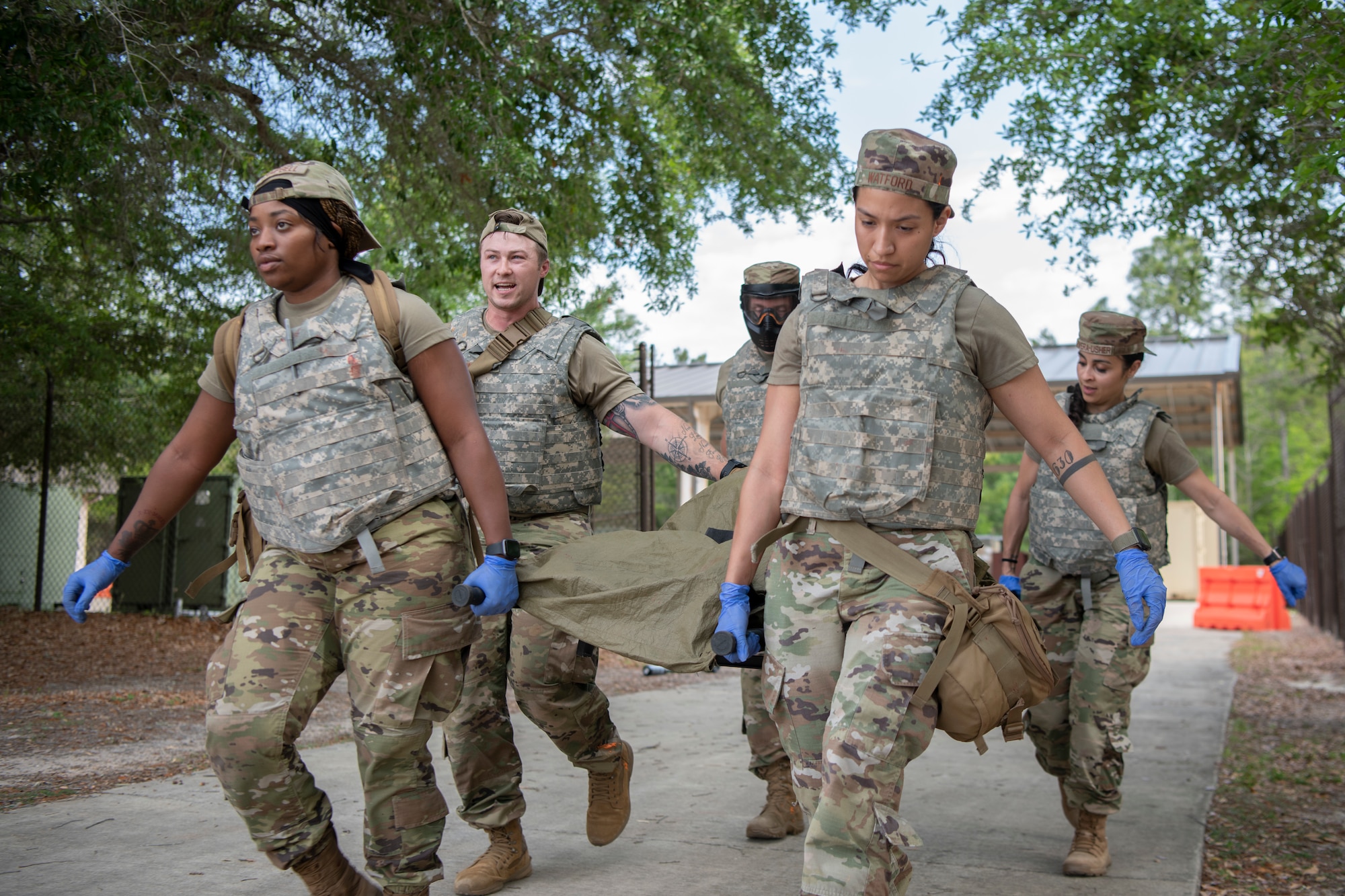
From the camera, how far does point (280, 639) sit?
3160 millimetres

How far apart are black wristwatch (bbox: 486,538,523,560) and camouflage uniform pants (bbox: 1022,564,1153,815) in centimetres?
246

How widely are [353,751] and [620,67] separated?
639 cm

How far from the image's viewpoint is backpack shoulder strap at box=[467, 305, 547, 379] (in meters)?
4.40

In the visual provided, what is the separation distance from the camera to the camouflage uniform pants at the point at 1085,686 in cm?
479

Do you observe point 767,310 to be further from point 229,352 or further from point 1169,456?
point 229,352

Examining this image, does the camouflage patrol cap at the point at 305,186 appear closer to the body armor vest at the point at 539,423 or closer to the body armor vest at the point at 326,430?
the body armor vest at the point at 326,430

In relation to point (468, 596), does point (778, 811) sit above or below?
below

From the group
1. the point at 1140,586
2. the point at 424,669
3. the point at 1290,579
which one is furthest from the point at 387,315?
the point at 1290,579

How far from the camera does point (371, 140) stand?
10773 millimetres

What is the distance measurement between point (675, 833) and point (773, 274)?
2.42 meters

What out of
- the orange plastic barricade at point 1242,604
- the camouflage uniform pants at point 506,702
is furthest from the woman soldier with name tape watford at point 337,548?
the orange plastic barricade at point 1242,604

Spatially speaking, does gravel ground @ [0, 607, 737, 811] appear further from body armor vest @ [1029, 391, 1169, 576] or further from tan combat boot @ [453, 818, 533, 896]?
body armor vest @ [1029, 391, 1169, 576]

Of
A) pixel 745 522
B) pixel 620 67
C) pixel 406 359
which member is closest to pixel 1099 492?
pixel 745 522

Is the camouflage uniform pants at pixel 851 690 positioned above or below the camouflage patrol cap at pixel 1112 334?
below
